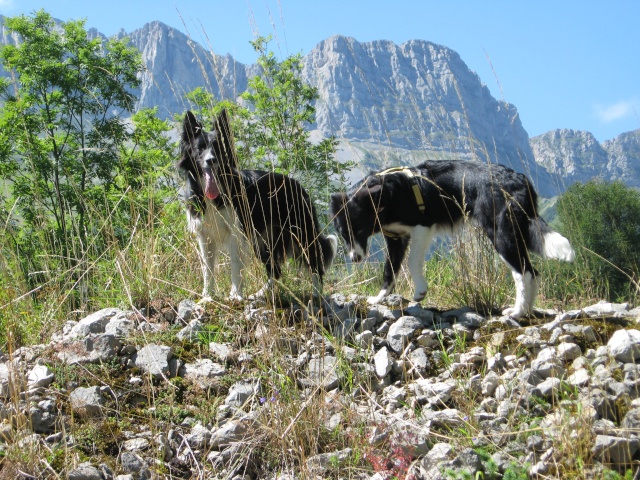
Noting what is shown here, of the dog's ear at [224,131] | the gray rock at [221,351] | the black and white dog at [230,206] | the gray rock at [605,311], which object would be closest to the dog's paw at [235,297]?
the black and white dog at [230,206]

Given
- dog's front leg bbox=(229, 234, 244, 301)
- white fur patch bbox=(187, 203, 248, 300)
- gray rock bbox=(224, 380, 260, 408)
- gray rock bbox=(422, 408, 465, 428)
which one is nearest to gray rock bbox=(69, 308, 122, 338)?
white fur patch bbox=(187, 203, 248, 300)

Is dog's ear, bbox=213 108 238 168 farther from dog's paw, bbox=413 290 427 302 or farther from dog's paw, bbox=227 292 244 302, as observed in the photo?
dog's paw, bbox=413 290 427 302

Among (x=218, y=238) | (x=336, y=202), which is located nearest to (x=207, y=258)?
(x=218, y=238)

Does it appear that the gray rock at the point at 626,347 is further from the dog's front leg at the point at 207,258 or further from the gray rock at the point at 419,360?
the dog's front leg at the point at 207,258

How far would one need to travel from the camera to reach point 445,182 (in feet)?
16.0

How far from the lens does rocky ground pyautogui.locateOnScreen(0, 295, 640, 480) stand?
2.64 metres

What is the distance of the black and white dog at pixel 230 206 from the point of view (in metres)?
4.66

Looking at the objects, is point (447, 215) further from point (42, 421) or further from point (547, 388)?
point (42, 421)

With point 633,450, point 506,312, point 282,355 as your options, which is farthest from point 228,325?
point 633,450

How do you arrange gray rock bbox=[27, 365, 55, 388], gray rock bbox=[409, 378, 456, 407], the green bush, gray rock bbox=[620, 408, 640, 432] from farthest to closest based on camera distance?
the green bush
gray rock bbox=[27, 365, 55, 388]
gray rock bbox=[409, 378, 456, 407]
gray rock bbox=[620, 408, 640, 432]

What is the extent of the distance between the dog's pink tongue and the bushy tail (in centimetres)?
241

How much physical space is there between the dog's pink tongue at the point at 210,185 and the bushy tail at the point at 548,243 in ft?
7.90

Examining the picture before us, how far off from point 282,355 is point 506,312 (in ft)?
5.96

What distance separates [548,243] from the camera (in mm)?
4199
